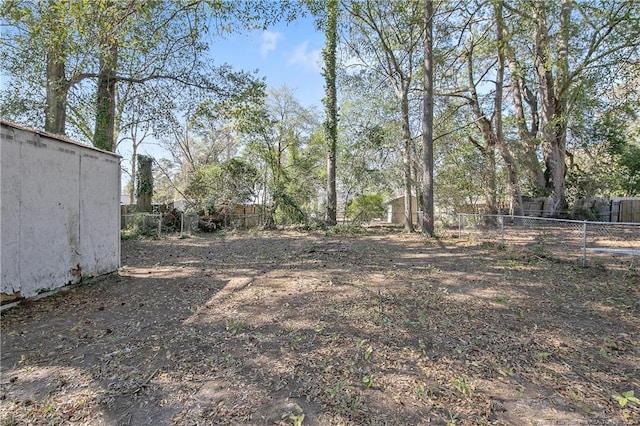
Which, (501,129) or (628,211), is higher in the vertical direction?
(501,129)

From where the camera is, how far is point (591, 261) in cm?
605

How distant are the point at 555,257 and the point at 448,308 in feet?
13.8

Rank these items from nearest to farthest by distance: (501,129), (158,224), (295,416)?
(295,416) < (158,224) < (501,129)

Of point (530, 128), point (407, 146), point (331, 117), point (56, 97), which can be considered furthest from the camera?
point (530, 128)

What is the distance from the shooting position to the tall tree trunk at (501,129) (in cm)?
1112

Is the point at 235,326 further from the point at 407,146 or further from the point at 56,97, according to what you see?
the point at 407,146

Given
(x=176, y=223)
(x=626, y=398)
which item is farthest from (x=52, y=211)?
(x=176, y=223)

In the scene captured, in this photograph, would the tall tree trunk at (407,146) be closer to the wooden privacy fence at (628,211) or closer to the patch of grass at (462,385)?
the patch of grass at (462,385)

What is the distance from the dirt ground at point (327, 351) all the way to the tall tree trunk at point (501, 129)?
8440 millimetres

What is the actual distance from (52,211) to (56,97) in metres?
5.61

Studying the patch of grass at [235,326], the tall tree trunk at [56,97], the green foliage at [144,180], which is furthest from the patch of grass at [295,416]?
the green foliage at [144,180]

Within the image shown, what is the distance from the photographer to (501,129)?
12.4 m

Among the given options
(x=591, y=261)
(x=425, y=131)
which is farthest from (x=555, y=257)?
(x=425, y=131)

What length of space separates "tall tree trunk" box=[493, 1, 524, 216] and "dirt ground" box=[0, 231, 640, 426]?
8.44 metres
